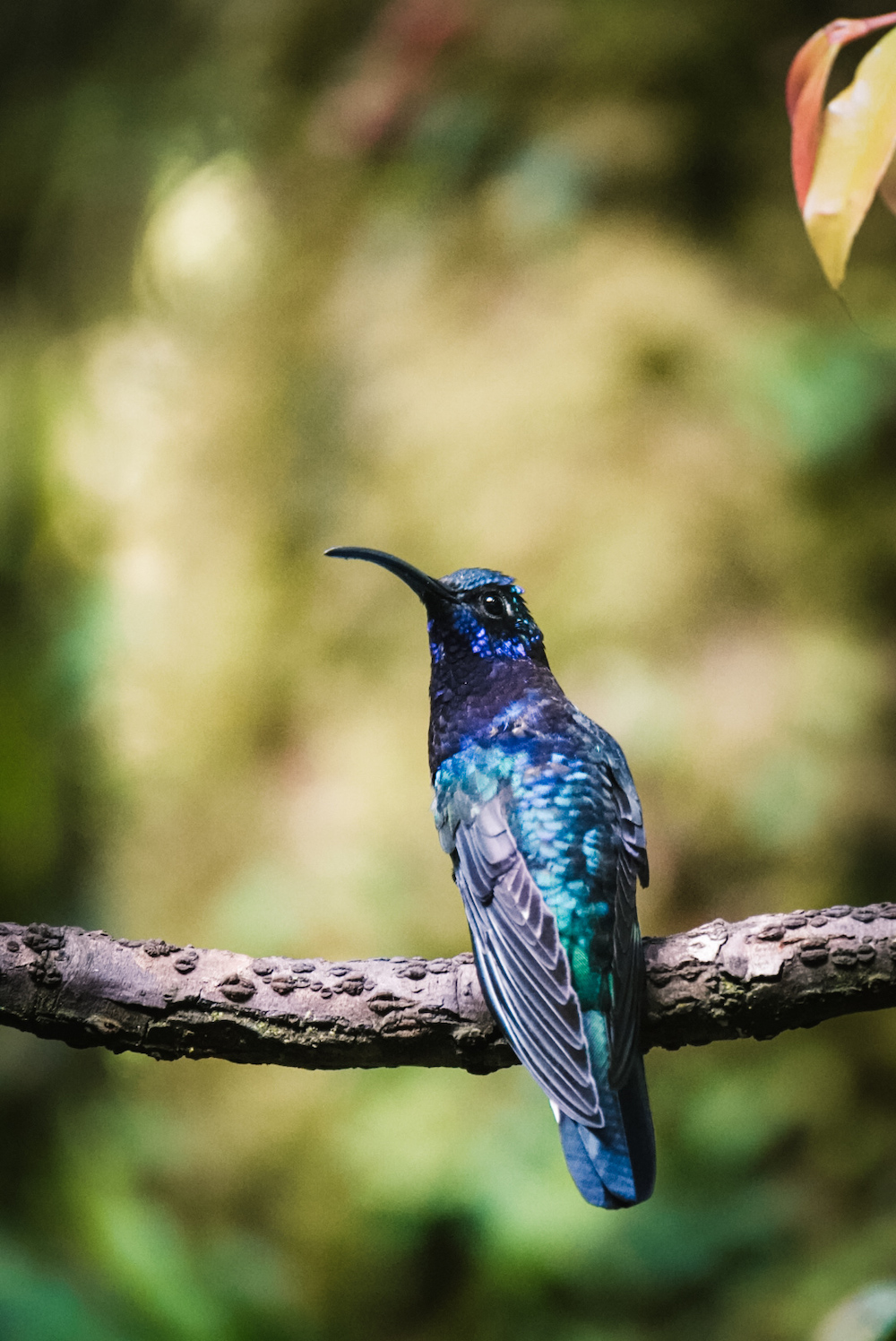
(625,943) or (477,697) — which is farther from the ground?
(477,697)

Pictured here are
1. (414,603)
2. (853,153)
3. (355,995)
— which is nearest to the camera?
(853,153)

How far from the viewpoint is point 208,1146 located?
3.41 metres

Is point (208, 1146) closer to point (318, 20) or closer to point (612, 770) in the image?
point (612, 770)

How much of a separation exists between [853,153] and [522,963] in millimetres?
1158

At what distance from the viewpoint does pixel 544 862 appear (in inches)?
67.4

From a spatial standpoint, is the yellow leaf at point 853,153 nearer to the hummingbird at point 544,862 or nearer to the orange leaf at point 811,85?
the orange leaf at point 811,85

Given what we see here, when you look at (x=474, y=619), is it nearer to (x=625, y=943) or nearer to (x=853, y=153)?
(x=625, y=943)

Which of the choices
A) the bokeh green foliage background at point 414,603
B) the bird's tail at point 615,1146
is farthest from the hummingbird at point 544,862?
the bokeh green foliage background at point 414,603

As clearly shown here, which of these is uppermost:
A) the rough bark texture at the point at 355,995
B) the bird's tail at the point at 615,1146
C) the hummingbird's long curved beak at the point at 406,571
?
the hummingbird's long curved beak at the point at 406,571

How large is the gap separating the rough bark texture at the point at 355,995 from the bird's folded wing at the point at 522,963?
61 mm

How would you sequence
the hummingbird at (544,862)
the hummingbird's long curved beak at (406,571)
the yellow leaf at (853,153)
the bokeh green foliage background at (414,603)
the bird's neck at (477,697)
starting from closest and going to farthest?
the yellow leaf at (853,153)
the hummingbird at (544,862)
the hummingbird's long curved beak at (406,571)
the bird's neck at (477,697)
the bokeh green foliage background at (414,603)

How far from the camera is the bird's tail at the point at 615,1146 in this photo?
4.63 feet

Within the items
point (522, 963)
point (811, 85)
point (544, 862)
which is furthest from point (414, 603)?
point (811, 85)

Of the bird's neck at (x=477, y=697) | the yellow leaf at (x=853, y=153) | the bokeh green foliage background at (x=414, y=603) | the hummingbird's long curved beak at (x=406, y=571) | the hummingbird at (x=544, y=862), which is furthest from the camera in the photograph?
the bokeh green foliage background at (x=414, y=603)
